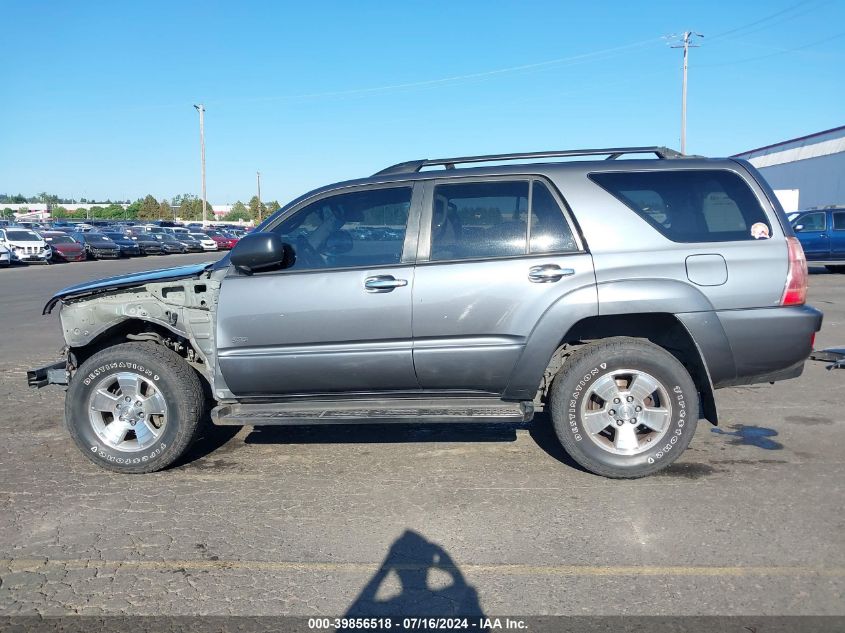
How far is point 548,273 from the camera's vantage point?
4.38 m

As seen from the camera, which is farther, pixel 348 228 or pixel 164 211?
pixel 164 211

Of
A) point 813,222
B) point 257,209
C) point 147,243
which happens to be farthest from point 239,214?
point 813,222

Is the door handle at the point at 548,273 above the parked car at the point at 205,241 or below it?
below

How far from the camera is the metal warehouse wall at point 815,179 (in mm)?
44188

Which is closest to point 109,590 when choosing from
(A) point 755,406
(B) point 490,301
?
(B) point 490,301

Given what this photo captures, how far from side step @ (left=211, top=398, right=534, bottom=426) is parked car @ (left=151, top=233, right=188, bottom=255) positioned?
41804 millimetres

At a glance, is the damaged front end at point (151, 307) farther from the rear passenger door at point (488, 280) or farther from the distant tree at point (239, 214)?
the distant tree at point (239, 214)

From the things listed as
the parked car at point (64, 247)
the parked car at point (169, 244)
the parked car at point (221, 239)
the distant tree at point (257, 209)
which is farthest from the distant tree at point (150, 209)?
→ the parked car at point (64, 247)

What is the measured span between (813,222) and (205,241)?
39789 mm

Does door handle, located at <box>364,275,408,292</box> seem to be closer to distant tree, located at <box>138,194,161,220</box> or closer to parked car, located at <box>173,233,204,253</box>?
parked car, located at <box>173,233,204,253</box>

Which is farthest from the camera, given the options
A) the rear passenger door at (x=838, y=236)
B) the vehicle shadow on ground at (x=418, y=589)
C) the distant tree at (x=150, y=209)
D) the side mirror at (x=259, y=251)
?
the distant tree at (x=150, y=209)

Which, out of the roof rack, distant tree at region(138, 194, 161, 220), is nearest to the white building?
the roof rack

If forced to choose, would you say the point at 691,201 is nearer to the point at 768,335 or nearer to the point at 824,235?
the point at 768,335

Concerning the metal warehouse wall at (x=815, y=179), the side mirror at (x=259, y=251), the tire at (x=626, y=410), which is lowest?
the tire at (x=626, y=410)
